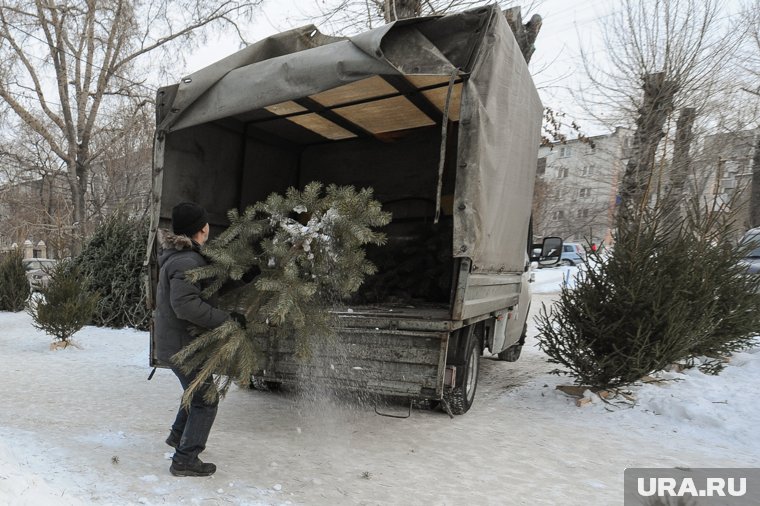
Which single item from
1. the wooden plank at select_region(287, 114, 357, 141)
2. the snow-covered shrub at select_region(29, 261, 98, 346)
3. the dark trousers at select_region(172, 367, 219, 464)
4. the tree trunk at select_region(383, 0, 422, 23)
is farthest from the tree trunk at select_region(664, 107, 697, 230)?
the dark trousers at select_region(172, 367, 219, 464)

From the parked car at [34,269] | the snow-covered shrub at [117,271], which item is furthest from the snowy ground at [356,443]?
the parked car at [34,269]

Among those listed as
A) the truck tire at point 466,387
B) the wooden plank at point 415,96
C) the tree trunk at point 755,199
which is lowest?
the truck tire at point 466,387

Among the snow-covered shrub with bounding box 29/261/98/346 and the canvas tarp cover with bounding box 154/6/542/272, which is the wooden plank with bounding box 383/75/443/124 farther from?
the snow-covered shrub with bounding box 29/261/98/346

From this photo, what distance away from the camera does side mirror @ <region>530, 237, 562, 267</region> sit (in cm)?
780

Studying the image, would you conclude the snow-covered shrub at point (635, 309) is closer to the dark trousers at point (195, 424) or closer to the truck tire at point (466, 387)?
the truck tire at point (466, 387)

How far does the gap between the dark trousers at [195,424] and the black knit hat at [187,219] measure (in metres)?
0.94

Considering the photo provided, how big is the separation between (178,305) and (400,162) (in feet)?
15.3

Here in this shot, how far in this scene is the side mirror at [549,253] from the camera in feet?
25.6

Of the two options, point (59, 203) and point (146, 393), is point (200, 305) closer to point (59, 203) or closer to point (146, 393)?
point (146, 393)

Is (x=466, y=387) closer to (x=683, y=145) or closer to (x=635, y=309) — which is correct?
(x=635, y=309)

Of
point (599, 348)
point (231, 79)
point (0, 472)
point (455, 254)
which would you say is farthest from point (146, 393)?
point (599, 348)

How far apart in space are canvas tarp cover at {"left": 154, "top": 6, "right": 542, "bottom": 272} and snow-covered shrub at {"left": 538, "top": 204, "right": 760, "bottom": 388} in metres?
1.43

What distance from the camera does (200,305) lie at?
3.69 m

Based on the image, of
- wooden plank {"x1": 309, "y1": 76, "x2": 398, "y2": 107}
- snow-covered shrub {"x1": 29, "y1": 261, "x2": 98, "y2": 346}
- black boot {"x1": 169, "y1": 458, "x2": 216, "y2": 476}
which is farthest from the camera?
snow-covered shrub {"x1": 29, "y1": 261, "x2": 98, "y2": 346}
